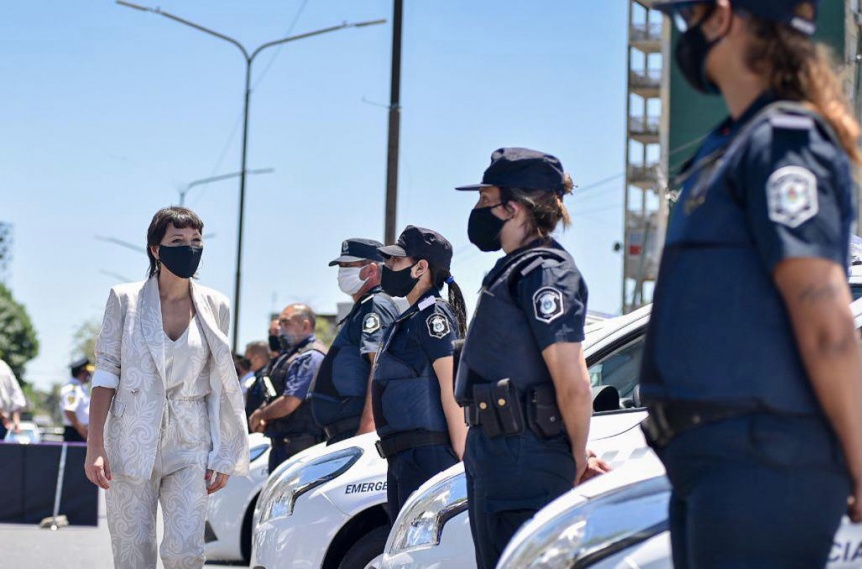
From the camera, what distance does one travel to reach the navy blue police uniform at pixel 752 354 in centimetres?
274

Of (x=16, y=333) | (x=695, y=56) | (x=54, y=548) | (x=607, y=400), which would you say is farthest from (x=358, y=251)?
(x=16, y=333)

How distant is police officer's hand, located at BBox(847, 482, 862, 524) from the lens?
278cm

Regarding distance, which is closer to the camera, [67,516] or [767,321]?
[767,321]

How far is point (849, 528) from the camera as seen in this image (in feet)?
11.1

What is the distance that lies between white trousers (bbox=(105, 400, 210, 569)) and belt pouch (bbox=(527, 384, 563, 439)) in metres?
2.27

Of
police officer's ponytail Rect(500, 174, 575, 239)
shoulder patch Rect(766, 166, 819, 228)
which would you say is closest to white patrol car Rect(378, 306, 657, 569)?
police officer's ponytail Rect(500, 174, 575, 239)

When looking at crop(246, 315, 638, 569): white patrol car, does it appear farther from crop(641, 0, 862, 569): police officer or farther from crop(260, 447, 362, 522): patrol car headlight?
crop(641, 0, 862, 569): police officer

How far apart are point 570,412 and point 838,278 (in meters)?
1.87

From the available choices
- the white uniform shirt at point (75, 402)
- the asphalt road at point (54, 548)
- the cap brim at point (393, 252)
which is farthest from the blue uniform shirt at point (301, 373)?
the white uniform shirt at point (75, 402)

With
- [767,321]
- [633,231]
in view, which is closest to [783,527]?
[767,321]

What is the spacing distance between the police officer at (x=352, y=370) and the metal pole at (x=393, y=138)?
735 cm

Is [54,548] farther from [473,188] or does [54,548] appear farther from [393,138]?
[473,188]

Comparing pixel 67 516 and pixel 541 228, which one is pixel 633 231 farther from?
pixel 541 228

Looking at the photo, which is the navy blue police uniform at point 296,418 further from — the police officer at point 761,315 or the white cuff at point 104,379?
the police officer at point 761,315
